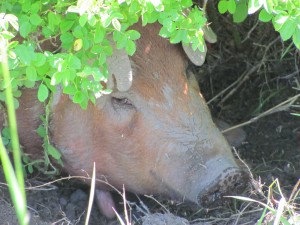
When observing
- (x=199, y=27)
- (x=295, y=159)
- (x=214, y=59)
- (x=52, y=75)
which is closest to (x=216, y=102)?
(x=214, y=59)

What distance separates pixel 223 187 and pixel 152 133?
40cm

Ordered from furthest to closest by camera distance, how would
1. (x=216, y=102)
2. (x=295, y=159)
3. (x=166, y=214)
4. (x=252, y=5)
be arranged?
(x=216, y=102) → (x=295, y=159) → (x=166, y=214) → (x=252, y=5)

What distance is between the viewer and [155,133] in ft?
10.7

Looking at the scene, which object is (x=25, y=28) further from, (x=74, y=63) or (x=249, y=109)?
(x=249, y=109)

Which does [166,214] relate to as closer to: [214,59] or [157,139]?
[157,139]

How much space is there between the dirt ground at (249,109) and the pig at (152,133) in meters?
0.20

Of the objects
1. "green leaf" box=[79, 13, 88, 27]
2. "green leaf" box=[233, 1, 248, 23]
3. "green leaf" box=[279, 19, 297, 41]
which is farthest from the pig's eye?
"green leaf" box=[279, 19, 297, 41]

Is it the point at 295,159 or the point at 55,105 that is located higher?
the point at 55,105

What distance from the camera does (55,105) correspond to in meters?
3.33

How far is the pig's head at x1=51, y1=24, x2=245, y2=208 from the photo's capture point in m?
3.19

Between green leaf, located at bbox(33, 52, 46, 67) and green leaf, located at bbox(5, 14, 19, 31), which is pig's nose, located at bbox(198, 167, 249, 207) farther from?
green leaf, located at bbox(5, 14, 19, 31)

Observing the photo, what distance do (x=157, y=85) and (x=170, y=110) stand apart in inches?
5.0

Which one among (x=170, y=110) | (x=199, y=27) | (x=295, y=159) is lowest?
(x=295, y=159)

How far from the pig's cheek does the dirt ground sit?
4 centimetres
